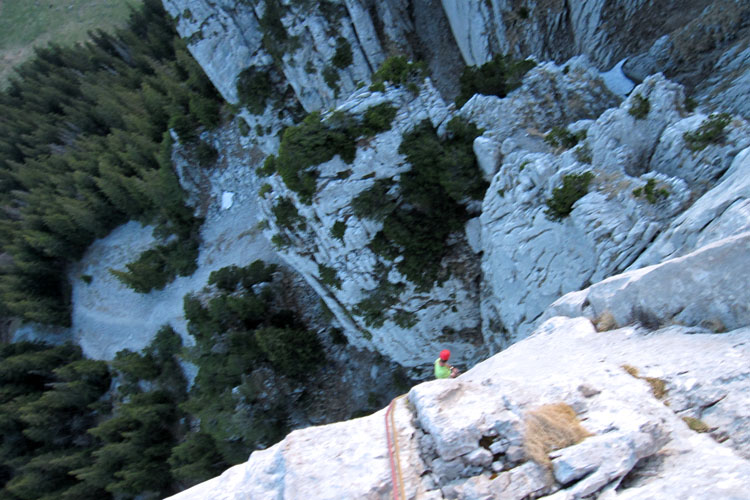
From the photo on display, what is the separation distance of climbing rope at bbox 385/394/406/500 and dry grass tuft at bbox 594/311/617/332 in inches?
236

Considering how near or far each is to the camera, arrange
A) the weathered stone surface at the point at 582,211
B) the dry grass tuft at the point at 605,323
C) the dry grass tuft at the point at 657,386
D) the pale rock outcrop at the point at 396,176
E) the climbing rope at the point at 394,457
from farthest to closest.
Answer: the pale rock outcrop at the point at 396,176
the weathered stone surface at the point at 582,211
the dry grass tuft at the point at 605,323
the dry grass tuft at the point at 657,386
the climbing rope at the point at 394,457

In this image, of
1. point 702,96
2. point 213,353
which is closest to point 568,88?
point 702,96

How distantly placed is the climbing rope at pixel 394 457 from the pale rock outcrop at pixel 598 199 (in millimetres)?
9074

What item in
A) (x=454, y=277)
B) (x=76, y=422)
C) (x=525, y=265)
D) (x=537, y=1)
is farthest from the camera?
(x=76, y=422)

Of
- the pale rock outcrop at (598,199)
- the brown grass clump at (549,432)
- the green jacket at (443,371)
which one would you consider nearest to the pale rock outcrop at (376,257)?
the pale rock outcrop at (598,199)

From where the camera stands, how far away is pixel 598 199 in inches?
527

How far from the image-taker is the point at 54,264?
40625 mm

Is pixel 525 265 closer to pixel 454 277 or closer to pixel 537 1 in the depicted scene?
pixel 454 277

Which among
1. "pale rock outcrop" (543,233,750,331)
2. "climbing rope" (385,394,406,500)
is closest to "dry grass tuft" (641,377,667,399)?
"pale rock outcrop" (543,233,750,331)

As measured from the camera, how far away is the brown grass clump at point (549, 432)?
656cm

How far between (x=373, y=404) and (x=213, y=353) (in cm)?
1154

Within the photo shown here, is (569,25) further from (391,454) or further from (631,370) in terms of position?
(391,454)

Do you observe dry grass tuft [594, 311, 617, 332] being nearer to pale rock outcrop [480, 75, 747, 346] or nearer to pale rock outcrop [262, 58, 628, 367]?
pale rock outcrop [480, 75, 747, 346]

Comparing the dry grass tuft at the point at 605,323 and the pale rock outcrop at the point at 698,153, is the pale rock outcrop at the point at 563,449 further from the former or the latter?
the pale rock outcrop at the point at 698,153
